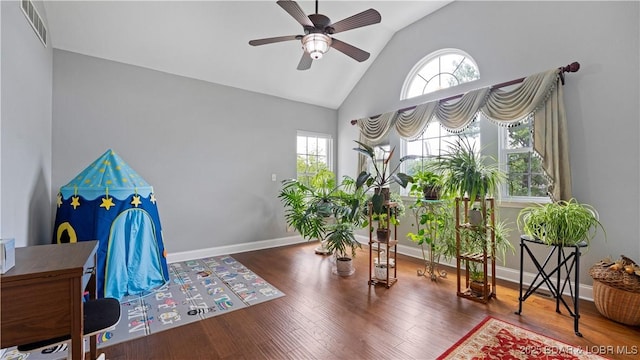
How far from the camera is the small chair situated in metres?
1.17

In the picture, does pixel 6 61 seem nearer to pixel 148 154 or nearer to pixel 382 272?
pixel 148 154

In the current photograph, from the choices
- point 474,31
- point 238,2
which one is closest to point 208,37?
point 238,2

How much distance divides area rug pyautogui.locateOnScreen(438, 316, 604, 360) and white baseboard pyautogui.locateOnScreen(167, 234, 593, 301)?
1108mm

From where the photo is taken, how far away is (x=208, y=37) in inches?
138

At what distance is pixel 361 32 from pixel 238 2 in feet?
6.08

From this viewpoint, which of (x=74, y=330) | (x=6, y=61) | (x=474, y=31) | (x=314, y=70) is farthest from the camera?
(x=314, y=70)

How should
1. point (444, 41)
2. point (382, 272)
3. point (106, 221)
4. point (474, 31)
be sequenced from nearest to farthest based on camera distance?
point (106, 221), point (382, 272), point (474, 31), point (444, 41)

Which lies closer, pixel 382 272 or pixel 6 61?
pixel 6 61

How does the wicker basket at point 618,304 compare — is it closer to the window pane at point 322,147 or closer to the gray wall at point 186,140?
the gray wall at point 186,140

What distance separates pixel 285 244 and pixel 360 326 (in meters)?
2.78

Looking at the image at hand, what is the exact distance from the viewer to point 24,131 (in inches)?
86.0

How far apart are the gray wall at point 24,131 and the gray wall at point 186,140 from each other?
0.27 meters

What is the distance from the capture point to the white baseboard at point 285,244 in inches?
112

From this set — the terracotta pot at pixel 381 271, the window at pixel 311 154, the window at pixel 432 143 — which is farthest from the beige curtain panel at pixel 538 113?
the window at pixel 311 154
